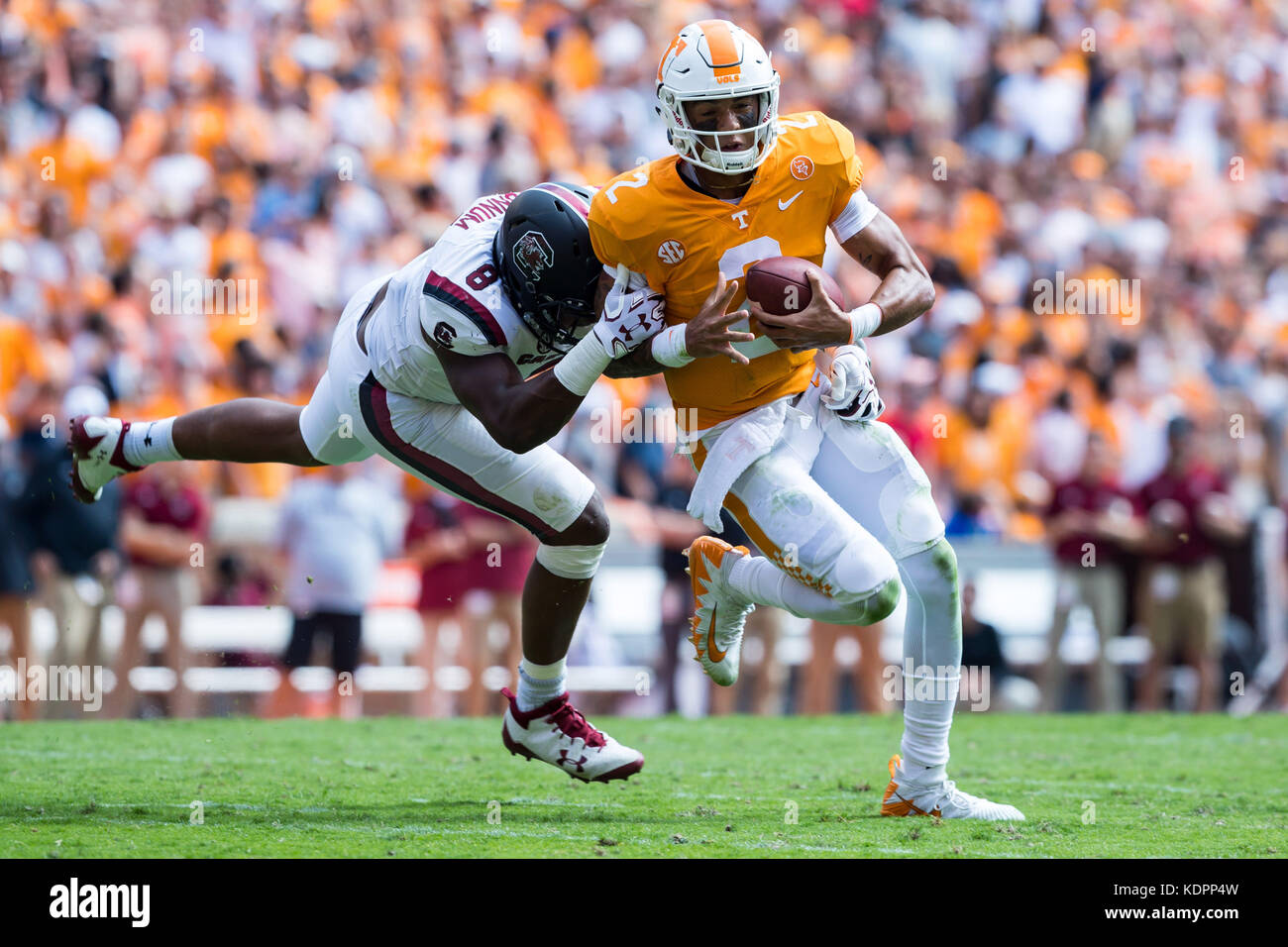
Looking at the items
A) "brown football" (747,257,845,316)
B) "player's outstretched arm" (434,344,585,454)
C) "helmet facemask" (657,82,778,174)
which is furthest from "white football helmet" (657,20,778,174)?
"player's outstretched arm" (434,344,585,454)

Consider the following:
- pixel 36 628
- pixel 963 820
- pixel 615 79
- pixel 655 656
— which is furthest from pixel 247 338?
pixel 963 820

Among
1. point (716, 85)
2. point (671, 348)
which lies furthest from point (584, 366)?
point (716, 85)

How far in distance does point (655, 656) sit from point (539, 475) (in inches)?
157

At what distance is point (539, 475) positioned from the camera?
5672mm

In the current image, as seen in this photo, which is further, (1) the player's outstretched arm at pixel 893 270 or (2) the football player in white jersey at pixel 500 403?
(2) the football player in white jersey at pixel 500 403

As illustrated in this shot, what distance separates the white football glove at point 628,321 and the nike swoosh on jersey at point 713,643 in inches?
40.6

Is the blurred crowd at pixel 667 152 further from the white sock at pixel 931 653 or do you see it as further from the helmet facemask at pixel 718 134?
the helmet facemask at pixel 718 134

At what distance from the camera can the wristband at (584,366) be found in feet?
16.3

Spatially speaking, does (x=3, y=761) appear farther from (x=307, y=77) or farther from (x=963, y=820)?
(x=307, y=77)

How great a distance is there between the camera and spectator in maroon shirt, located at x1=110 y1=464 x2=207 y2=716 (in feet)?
29.1

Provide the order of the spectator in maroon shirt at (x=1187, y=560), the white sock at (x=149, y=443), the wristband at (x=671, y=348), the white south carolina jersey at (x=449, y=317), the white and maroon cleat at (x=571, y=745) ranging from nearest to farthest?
the wristband at (x=671, y=348), the white south carolina jersey at (x=449, y=317), the white and maroon cleat at (x=571, y=745), the white sock at (x=149, y=443), the spectator in maroon shirt at (x=1187, y=560)

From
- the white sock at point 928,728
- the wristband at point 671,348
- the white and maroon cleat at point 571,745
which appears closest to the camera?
the wristband at point 671,348

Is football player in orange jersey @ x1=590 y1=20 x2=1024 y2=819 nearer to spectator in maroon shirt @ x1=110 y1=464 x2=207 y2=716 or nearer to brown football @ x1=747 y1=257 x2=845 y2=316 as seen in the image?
brown football @ x1=747 y1=257 x2=845 y2=316

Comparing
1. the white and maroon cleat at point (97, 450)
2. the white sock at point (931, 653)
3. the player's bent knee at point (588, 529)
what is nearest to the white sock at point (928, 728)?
the white sock at point (931, 653)
